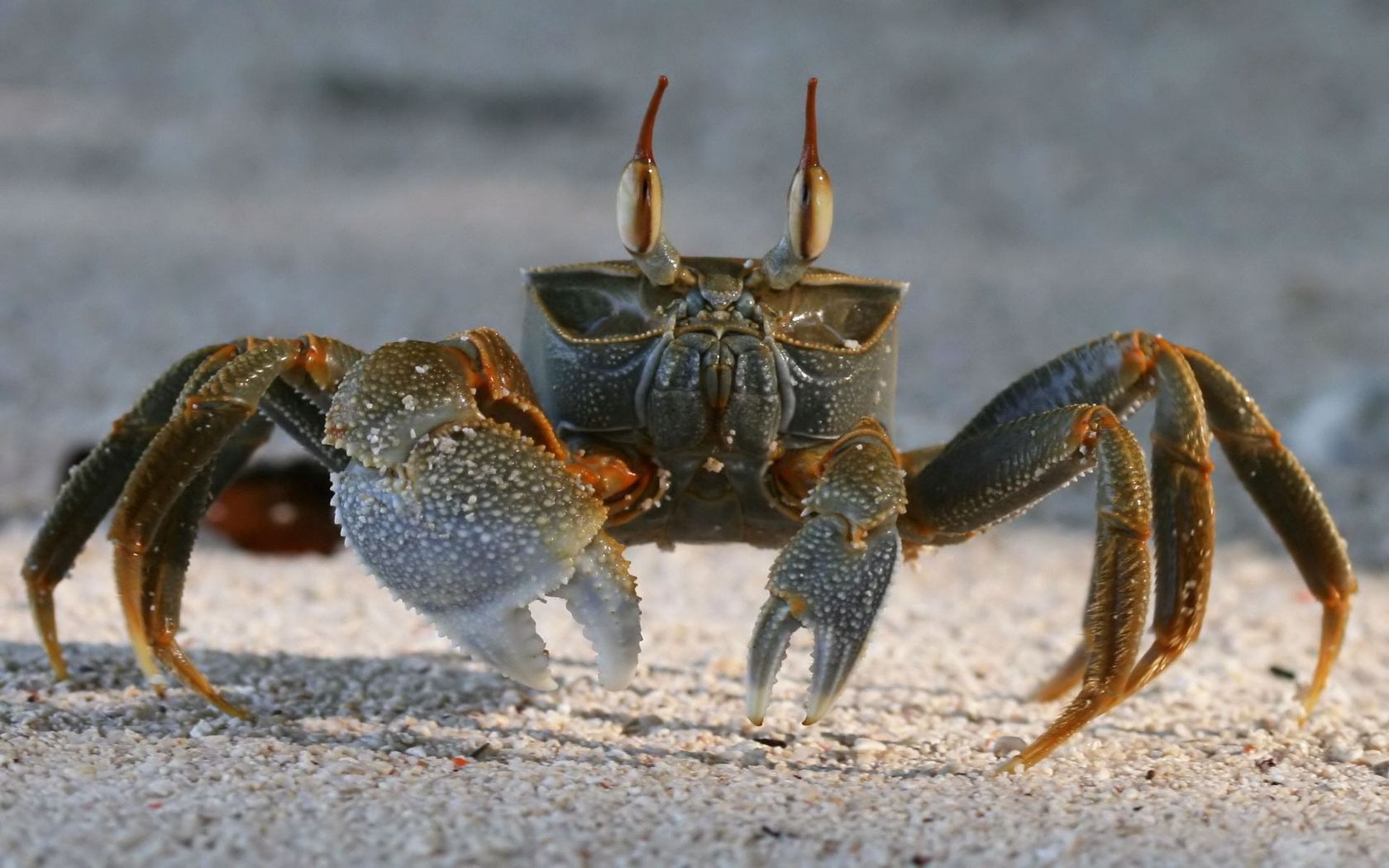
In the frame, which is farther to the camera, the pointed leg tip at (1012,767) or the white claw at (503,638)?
the pointed leg tip at (1012,767)

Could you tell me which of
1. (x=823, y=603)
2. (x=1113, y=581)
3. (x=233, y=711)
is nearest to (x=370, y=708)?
A: (x=233, y=711)

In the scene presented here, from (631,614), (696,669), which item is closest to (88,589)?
(696,669)

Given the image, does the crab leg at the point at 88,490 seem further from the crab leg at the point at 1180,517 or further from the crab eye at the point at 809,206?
the crab leg at the point at 1180,517

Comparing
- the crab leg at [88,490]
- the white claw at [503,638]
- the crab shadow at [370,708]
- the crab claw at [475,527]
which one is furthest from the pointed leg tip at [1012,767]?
the crab leg at [88,490]

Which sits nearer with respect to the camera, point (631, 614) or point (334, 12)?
point (631, 614)

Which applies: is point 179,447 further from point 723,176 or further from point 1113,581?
point 723,176

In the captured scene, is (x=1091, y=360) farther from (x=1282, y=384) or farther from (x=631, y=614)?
(x=1282, y=384)
